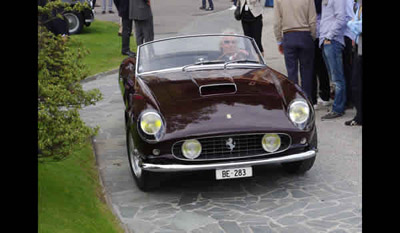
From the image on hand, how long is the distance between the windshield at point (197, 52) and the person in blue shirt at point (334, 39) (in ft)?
4.50

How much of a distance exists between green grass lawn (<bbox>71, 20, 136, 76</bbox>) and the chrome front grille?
7.50 m

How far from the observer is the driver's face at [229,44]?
822 cm

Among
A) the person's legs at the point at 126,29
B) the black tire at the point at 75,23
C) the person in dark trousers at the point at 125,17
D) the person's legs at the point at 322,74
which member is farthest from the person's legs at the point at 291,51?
the black tire at the point at 75,23

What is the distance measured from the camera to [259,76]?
24.7ft

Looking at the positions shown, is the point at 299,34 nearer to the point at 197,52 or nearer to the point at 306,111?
the point at 197,52

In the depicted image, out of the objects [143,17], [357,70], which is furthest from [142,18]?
[357,70]

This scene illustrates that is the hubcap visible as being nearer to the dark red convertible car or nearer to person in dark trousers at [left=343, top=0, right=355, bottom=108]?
the dark red convertible car

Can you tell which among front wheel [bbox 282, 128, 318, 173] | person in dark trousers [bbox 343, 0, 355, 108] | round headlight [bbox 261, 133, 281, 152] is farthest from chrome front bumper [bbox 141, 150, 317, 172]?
person in dark trousers [bbox 343, 0, 355, 108]

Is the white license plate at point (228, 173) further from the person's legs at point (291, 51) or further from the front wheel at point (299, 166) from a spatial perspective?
the person's legs at point (291, 51)

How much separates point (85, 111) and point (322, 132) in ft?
13.1
